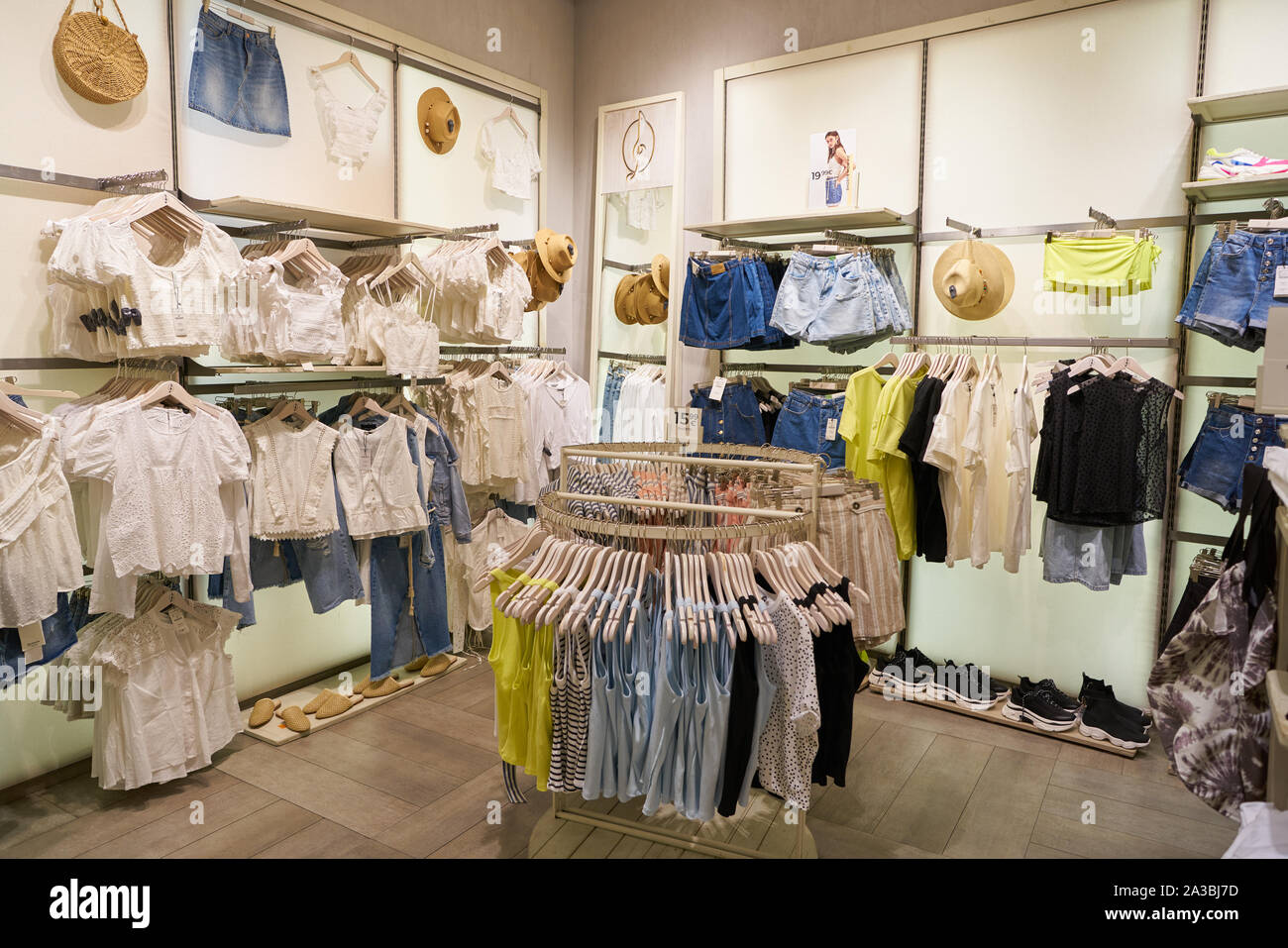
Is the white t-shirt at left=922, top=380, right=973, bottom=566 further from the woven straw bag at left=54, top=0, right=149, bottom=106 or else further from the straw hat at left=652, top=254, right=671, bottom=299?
the woven straw bag at left=54, top=0, right=149, bottom=106

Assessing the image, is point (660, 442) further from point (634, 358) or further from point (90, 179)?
point (90, 179)

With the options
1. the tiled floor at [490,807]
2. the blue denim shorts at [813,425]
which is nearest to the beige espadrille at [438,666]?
the tiled floor at [490,807]

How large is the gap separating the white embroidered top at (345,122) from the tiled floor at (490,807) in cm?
261

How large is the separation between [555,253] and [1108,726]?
3.48m

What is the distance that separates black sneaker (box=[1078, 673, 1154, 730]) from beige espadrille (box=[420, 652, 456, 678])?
2968 mm

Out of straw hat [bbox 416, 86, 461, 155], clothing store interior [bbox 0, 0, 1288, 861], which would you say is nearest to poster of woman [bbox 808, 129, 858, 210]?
clothing store interior [bbox 0, 0, 1288, 861]

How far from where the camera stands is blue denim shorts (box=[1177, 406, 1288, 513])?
3396 millimetres

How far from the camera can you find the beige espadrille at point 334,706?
395 cm

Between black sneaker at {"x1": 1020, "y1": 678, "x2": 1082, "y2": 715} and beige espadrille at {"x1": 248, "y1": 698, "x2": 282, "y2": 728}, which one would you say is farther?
black sneaker at {"x1": 1020, "y1": 678, "x2": 1082, "y2": 715}

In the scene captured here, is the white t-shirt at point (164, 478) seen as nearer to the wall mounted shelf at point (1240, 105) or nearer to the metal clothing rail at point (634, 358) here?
the metal clothing rail at point (634, 358)

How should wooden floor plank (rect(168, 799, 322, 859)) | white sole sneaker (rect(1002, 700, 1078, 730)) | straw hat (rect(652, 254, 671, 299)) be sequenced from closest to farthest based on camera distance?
wooden floor plank (rect(168, 799, 322, 859)) → white sole sneaker (rect(1002, 700, 1078, 730)) → straw hat (rect(652, 254, 671, 299))

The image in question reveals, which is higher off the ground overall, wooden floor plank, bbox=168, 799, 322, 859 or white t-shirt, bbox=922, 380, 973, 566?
white t-shirt, bbox=922, 380, 973, 566

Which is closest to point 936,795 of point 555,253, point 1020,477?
point 1020,477
